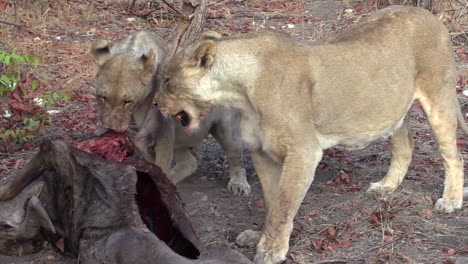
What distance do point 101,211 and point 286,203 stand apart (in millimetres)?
1138

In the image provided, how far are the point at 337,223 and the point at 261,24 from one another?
7.02 metres

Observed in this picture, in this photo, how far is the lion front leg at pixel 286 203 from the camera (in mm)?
4473

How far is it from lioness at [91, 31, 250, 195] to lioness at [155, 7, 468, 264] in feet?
1.34

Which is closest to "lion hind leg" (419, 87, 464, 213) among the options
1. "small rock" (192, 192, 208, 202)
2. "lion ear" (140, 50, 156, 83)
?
"small rock" (192, 192, 208, 202)

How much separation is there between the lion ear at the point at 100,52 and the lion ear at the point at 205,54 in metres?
1.05

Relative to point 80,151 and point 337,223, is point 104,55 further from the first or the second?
point 337,223

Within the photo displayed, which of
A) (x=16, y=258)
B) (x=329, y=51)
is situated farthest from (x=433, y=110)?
(x=16, y=258)

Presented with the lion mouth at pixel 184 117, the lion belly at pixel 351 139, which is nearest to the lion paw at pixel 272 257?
the lion belly at pixel 351 139

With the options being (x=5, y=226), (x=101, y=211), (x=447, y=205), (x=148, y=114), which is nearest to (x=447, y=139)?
(x=447, y=205)

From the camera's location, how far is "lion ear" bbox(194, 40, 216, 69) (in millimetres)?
4438

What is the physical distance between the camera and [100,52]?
17.4 feet

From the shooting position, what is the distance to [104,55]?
17.4ft

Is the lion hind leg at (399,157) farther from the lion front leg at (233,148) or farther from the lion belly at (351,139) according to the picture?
the lion front leg at (233,148)

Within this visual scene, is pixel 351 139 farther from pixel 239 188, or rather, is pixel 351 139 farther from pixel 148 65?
pixel 148 65
